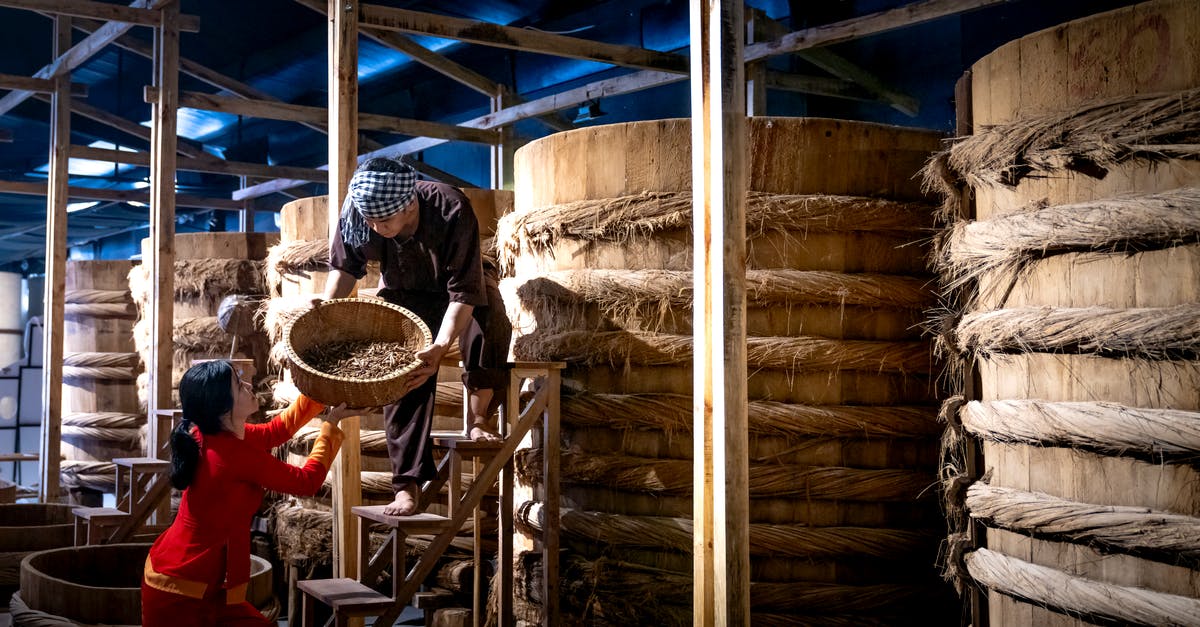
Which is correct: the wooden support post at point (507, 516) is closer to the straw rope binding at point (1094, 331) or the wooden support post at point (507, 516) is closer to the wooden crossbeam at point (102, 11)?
the straw rope binding at point (1094, 331)

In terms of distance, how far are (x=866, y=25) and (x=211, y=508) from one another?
14.1ft

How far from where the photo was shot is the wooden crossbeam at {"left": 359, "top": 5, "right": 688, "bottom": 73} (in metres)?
4.96

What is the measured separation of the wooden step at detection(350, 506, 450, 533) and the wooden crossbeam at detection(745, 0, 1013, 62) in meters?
3.56

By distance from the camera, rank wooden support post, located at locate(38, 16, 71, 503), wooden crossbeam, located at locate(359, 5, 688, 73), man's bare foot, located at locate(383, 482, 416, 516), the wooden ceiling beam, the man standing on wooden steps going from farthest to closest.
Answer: wooden support post, located at locate(38, 16, 71, 503) → the wooden ceiling beam → wooden crossbeam, located at locate(359, 5, 688, 73) → man's bare foot, located at locate(383, 482, 416, 516) → the man standing on wooden steps

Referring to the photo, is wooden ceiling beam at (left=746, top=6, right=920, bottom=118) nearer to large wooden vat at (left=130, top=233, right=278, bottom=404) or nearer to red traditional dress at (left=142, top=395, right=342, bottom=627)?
large wooden vat at (left=130, top=233, right=278, bottom=404)

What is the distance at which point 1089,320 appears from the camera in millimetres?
3002

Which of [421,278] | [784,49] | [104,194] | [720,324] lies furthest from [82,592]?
[104,194]

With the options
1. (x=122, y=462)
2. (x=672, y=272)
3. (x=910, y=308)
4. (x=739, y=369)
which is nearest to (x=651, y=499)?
(x=672, y=272)

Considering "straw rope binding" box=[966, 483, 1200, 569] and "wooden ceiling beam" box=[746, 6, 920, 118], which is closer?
"straw rope binding" box=[966, 483, 1200, 569]

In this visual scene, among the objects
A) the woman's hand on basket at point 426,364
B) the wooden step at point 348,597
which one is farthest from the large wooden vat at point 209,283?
the woman's hand on basket at point 426,364

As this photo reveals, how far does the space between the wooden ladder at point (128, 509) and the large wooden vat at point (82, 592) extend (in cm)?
79

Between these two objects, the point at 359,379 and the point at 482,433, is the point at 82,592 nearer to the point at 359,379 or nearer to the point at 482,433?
the point at 359,379

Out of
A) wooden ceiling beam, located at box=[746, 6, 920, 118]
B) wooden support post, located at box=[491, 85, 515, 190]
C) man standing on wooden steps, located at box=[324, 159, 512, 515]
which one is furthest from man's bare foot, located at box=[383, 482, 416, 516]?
wooden support post, located at box=[491, 85, 515, 190]

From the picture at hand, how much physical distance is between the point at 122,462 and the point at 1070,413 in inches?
183
